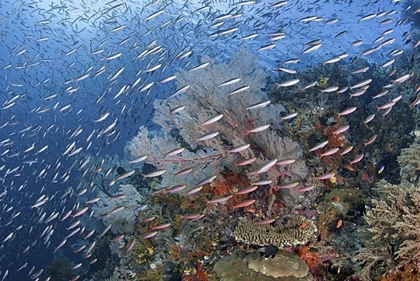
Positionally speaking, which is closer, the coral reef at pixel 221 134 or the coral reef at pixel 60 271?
the coral reef at pixel 221 134

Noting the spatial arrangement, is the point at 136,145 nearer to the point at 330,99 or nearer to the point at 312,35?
the point at 330,99

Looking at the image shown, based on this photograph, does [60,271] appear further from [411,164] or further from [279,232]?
[411,164]

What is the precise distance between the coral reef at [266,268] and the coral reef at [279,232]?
25cm

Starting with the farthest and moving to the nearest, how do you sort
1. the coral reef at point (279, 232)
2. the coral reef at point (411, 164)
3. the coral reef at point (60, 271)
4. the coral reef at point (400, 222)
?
1. the coral reef at point (60, 271)
2. the coral reef at point (411, 164)
3. the coral reef at point (279, 232)
4. the coral reef at point (400, 222)

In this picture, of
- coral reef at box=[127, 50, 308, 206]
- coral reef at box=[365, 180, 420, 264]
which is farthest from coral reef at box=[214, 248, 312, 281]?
coral reef at box=[127, 50, 308, 206]

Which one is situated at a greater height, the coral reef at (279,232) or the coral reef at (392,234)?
the coral reef at (392,234)

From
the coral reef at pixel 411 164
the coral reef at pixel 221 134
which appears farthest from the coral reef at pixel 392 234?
the coral reef at pixel 221 134

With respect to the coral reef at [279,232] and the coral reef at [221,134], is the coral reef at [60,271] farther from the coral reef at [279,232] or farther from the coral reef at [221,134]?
the coral reef at [279,232]

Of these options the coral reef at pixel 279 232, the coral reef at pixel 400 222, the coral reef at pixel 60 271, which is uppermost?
the coral reef at pixel 400 222

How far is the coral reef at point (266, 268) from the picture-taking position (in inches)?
192

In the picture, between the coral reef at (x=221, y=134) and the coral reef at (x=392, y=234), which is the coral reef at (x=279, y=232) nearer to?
the coral reef at (x=221, y=134)

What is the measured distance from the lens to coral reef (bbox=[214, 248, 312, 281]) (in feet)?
16.0

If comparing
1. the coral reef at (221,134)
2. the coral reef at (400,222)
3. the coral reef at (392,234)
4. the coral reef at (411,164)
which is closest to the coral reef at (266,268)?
the coral reef at (392,234)

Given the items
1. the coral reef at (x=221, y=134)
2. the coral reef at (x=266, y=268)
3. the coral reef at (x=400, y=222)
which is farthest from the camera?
→ the coral reef at (x=221, y=134)
